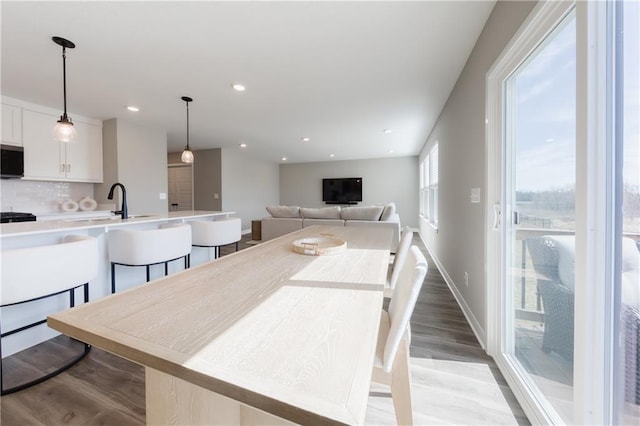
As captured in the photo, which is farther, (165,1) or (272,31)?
(272,31)

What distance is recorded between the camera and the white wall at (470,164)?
1.66 meters

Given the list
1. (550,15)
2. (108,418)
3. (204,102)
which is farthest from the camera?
(204,102)

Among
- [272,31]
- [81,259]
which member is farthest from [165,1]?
[81,259]

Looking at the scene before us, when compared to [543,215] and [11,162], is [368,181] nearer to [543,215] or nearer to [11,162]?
[543,215]

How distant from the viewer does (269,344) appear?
0.58m

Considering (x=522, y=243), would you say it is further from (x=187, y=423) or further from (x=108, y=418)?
(x=108, y=418)

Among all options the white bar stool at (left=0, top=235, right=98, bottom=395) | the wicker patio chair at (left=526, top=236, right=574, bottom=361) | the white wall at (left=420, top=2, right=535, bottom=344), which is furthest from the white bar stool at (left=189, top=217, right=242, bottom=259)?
the wicker patio chair at (left=526, top=236, right=574, bottom=361)

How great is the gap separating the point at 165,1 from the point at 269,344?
7.17 feet

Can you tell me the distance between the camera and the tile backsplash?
3.39 m

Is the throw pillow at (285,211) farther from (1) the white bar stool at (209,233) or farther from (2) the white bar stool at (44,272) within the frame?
(2) the white bar stool at (44,272)

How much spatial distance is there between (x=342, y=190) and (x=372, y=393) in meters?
7.23

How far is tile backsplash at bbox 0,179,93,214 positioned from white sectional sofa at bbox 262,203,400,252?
10.2 ft

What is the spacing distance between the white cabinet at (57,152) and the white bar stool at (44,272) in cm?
299

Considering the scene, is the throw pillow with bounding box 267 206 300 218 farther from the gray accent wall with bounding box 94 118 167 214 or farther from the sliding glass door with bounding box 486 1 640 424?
the sliding glass door with bounding box 486 1 640 424
